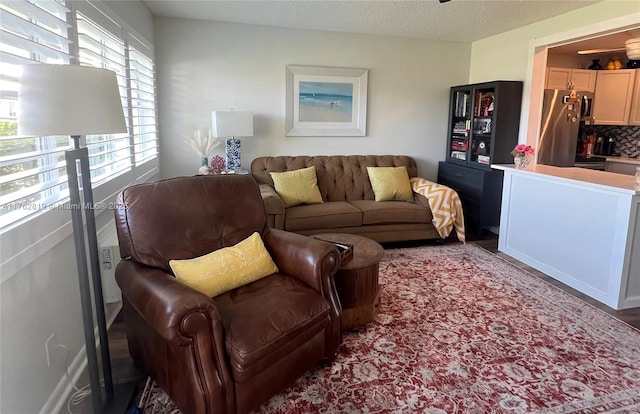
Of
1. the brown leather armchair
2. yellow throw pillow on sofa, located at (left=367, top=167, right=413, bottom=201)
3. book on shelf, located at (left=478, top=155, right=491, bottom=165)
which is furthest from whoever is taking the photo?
book on shelf, located at (left=478, top=155, right=491, bottom=165)

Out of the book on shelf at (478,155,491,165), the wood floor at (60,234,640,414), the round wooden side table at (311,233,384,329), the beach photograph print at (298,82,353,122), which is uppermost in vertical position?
the beach photograph print at (298,82,353,122)

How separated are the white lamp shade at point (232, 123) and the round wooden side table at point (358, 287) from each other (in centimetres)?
207

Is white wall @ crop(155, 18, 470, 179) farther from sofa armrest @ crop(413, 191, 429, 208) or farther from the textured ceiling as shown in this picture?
sofa armrest @ crop(413, 191, 429, 208)

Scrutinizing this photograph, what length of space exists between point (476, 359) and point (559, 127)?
3551 mm

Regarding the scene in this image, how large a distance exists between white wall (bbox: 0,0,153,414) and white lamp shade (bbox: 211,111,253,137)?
2.29m

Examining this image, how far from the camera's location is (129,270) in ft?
6.28

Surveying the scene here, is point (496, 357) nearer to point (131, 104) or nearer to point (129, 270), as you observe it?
point (129, 270)

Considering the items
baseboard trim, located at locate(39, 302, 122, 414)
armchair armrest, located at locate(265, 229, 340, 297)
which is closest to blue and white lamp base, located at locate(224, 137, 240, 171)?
armchair armrest, located at locate(265, 229, 340, 297)

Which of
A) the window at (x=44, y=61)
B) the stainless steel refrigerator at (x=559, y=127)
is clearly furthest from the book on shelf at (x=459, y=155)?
the window at (x=44, y=61)

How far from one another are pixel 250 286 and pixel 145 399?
2.31 ft

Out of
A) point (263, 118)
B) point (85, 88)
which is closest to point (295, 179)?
point (263, 118)

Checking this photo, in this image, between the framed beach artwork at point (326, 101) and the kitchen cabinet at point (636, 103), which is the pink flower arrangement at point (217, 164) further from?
the kitchen cabinet at point (636, 103)

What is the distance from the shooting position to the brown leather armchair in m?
1.58

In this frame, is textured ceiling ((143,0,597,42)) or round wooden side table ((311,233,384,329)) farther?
textured ceiling ((143,0,597,42))
